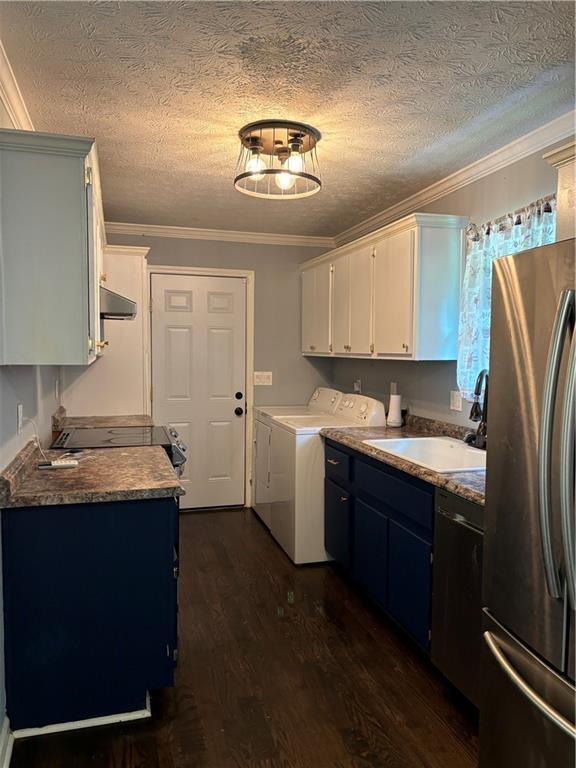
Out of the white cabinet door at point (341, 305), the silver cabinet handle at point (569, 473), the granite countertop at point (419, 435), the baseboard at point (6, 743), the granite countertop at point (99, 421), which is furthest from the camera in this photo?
the white cabinet door at point (341, 305)

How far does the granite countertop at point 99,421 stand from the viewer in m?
3.59

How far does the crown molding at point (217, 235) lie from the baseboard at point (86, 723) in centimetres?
350

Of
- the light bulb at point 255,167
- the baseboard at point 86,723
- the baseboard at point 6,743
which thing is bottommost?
the baseboard at point 86,723

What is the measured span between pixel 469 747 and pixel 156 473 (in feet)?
5.14

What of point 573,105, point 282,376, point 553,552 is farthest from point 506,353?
point 282,376

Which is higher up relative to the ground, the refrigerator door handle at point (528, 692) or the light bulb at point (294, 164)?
the light bulb at point (294, 164)

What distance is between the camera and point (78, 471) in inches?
91.9

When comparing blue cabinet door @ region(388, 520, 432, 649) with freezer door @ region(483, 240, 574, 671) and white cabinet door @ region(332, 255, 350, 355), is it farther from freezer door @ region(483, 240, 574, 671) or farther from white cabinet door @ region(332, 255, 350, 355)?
white cabinet door @ region(332, 255, 350, 355)

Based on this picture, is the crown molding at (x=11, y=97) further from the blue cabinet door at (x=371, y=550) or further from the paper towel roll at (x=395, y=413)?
the paper towel roll at (x=395, y=413)

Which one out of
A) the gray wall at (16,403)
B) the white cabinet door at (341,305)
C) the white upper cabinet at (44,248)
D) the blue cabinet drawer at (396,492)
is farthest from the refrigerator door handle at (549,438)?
the white cabinet door at (341,305)

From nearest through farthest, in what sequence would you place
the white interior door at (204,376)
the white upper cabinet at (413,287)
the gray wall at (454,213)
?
the gray wall at (454,213), the white upper cabinet at (413,287), the white interior door at (204,376)

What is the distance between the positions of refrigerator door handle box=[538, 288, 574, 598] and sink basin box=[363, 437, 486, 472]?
1410 millimetres

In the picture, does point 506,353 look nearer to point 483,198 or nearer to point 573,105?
point 573,105

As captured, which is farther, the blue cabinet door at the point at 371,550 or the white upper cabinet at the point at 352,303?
the white upper cabinet at the point at 352,303
